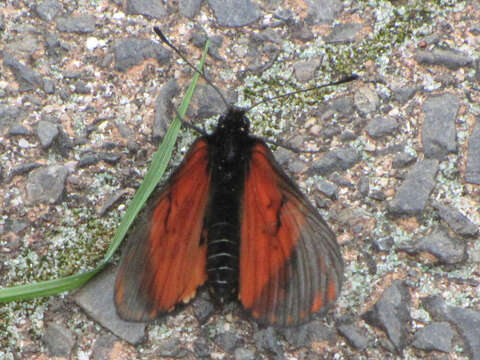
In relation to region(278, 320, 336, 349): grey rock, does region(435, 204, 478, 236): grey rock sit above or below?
above

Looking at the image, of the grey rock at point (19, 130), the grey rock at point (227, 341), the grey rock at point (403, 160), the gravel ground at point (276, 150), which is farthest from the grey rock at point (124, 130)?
the grey rock at point (403, 160)

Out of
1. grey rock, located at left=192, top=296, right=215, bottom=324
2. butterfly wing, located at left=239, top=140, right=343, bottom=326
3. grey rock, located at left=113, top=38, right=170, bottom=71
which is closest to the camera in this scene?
butterfly wing, located at left=239, top=140, right=343, bottom=326

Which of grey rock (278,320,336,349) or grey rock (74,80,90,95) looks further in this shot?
grey rock (74,80,90,95)

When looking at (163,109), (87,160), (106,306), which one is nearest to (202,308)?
(106,306)

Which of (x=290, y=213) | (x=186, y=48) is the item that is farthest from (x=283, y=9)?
(x=290, y=213)

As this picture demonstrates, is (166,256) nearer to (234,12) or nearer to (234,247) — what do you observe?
(234,247)

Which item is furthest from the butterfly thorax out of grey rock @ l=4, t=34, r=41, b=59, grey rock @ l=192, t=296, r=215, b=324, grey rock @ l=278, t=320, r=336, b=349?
grey rock @ l=4, t=34, r=41, b=59

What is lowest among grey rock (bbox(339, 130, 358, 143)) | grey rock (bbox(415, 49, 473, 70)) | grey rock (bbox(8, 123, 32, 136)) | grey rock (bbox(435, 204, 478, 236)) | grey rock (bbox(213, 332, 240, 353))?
grey rock (bbox(213, 332, 240, 353))

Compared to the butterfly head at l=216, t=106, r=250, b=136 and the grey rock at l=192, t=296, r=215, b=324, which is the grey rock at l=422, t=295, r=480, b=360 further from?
the butterfly head at l=216, t=106, r=250, b=136
